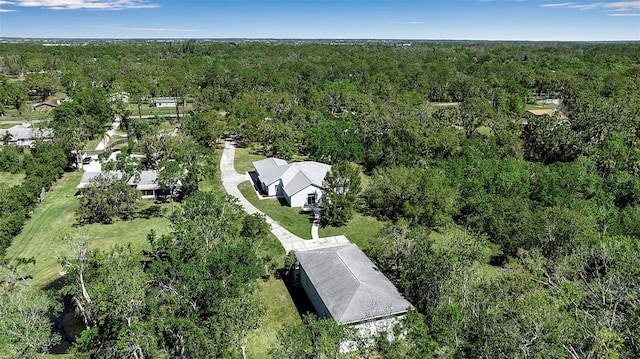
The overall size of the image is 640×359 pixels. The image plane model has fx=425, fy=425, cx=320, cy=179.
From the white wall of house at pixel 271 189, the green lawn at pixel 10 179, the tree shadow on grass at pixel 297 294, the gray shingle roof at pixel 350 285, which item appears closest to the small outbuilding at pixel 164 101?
the green lawn at pixel 10 179

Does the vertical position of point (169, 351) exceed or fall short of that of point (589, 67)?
it falls short

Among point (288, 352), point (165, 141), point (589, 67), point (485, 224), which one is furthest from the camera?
point (589, 67)

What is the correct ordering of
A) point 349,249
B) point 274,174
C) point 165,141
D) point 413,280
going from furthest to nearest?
point 165,141, point 274,174, point 349,249, point 413,280

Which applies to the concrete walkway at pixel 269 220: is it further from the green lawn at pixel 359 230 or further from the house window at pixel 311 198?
the house window at pixel 311 198

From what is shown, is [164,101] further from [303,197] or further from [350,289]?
[350,289]

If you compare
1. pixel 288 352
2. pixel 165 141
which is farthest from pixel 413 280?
pixel 165 141

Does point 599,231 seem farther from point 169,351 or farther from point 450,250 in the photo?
point 169,351

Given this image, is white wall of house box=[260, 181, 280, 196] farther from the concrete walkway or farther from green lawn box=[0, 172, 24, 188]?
green lawn box=[0, 172, 24, 188]
